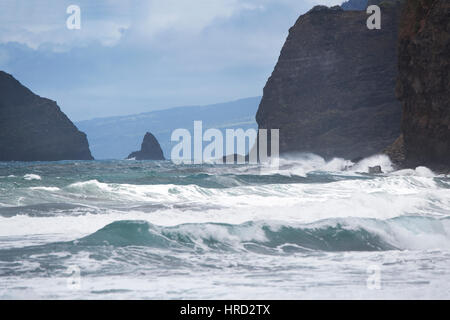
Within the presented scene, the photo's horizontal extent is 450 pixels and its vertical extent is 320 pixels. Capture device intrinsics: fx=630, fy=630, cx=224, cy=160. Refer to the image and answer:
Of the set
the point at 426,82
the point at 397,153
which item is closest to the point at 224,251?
the point at 426,82

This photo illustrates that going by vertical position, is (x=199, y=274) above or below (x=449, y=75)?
below

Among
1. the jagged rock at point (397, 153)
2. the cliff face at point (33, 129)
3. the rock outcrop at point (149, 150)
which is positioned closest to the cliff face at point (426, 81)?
the jagged rock at point (397, 153)

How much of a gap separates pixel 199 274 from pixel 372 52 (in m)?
103

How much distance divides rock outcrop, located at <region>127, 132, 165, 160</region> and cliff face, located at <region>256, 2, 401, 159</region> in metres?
74.9

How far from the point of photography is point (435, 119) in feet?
127

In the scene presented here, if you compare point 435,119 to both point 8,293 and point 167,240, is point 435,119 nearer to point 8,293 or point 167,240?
point 167,240

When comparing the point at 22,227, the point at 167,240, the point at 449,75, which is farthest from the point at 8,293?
the point at 449,75

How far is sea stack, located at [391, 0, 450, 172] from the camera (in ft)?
125

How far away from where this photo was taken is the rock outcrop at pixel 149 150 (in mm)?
180875

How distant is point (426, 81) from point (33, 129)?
13509cm

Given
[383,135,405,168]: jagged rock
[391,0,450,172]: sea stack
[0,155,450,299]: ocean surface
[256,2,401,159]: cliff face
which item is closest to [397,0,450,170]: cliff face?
Result: [391,0,450,172]: sea stack

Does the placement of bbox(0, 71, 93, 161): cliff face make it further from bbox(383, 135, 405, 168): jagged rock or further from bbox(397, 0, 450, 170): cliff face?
bbox(397, 0, 450, 170): cliff face

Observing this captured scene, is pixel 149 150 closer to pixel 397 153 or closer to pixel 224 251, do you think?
pixel 397 153

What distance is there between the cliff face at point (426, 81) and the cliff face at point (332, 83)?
5553 cm
